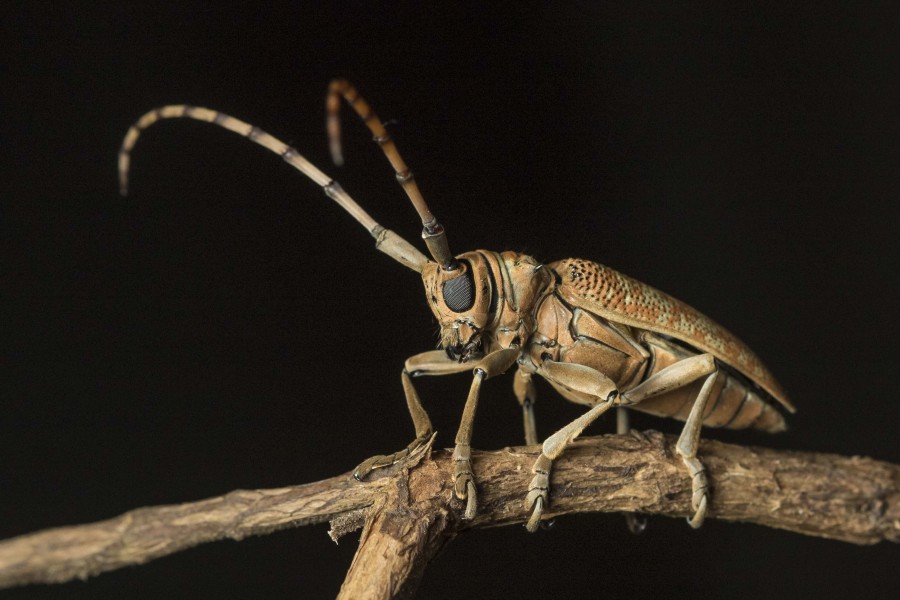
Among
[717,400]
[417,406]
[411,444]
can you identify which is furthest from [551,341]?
[717,400]

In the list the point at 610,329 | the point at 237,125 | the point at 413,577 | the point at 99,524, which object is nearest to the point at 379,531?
the point at 413,577

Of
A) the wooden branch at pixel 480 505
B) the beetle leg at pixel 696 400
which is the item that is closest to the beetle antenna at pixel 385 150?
the wooden branch at pixel 480 505

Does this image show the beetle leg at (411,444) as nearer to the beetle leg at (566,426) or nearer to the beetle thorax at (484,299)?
the beetle thorax at (484,299)

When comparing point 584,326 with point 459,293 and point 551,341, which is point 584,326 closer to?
point 551,341

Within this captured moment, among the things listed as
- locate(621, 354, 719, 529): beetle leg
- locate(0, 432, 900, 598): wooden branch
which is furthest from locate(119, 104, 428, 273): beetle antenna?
locate(621, 354, 719, 529): beetle leg

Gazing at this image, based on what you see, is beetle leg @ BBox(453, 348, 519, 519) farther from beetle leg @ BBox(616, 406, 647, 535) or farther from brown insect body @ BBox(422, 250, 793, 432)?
beetle leg @ BBox(616, 406, 647, 535)
